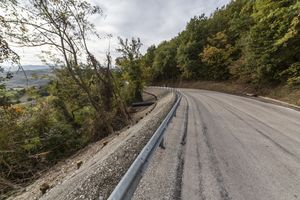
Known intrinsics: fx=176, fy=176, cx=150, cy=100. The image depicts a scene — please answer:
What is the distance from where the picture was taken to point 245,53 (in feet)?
66.4

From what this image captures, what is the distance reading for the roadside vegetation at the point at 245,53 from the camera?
14203mm

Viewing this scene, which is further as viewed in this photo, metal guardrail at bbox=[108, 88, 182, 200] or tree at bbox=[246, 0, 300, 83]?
tree at bbox=[246, 0, 300, 83]

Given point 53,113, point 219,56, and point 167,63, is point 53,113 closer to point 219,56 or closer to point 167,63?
point 219,56

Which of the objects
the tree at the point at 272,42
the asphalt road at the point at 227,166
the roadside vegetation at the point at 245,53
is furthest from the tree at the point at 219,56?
the asphalt road at the point at 227,166

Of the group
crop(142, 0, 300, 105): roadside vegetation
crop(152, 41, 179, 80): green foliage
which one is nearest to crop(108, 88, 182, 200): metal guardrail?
crop(142, 0, 300, 105): roadside vegetation

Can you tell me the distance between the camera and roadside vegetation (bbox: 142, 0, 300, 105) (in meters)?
14.2

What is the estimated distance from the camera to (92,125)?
46.2 feet

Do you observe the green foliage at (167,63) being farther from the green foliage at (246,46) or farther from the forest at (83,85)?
the forest at (83,85)

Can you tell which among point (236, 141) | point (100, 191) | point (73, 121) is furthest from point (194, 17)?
point (100, 191)

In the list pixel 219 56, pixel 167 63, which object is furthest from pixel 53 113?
pixel 167 63

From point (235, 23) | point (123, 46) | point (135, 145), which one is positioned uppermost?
point (235, 23)

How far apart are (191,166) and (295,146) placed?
9.72 feet

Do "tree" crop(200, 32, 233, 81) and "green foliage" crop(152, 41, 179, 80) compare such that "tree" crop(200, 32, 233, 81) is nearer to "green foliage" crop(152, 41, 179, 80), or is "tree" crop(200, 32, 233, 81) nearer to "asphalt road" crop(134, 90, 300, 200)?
"green foliage" crop(152, 41, 179, 80)

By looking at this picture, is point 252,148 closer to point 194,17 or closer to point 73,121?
point 73,121
